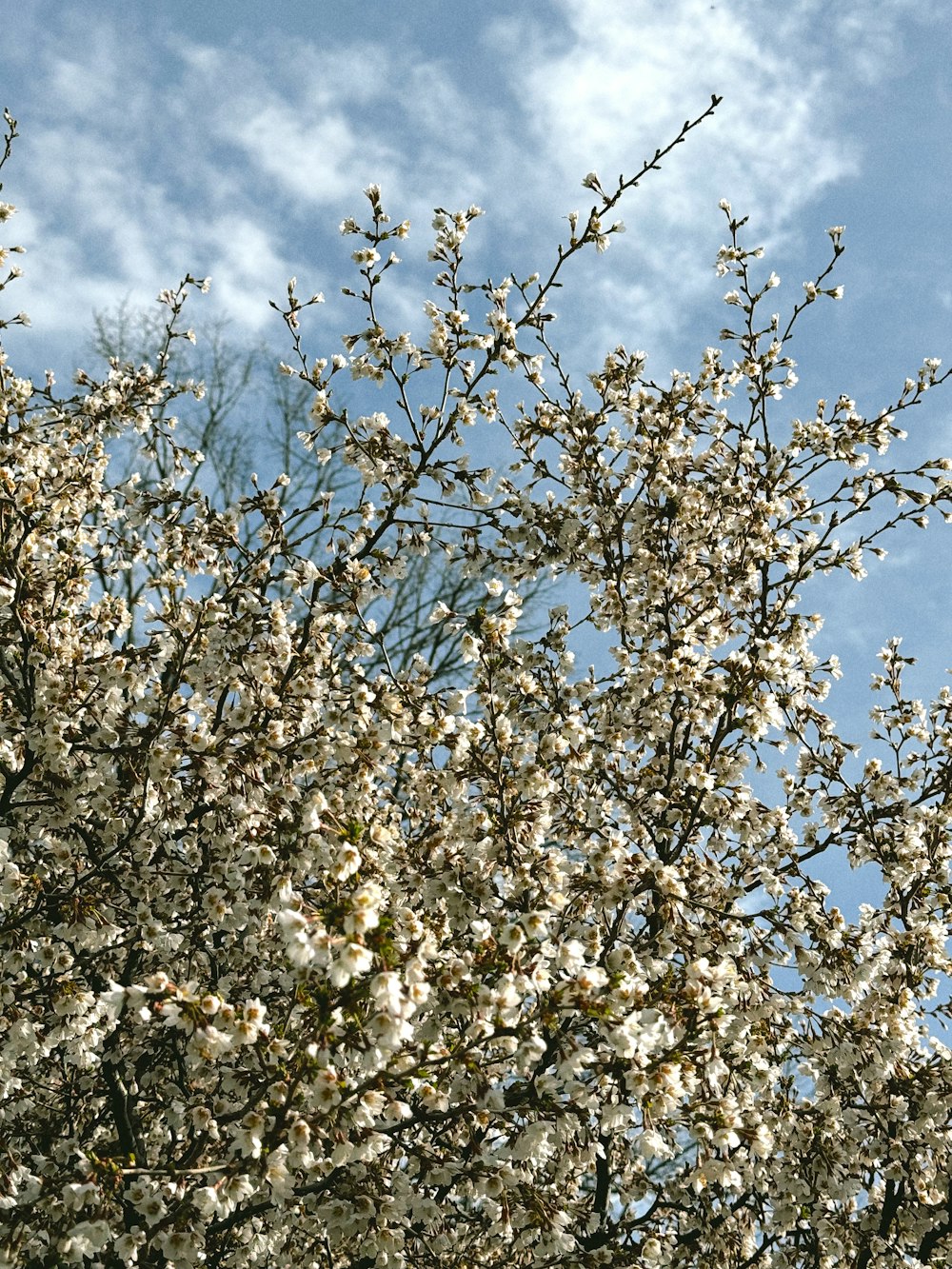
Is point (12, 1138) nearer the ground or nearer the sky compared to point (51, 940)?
nearer the ground

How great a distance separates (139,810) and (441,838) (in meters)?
1.43

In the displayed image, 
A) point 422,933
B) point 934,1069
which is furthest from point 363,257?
point 934,1069

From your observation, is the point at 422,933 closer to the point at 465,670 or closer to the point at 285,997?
the point at 285,997

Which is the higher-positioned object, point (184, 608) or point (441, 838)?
point (184, 608)

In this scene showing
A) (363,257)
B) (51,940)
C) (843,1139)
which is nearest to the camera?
(51,940)

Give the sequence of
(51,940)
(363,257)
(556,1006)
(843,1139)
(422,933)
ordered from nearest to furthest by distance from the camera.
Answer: (556,1006) → (422,933) → (51,940) → (843,1139) → (363,257)

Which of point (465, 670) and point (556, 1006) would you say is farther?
A: point (465, 670)

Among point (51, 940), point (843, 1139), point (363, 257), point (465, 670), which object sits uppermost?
point (465, 670)

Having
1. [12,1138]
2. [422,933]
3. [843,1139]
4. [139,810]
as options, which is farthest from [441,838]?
[12,1138]

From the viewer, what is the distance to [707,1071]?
4320 mm

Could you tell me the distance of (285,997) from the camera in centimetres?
529

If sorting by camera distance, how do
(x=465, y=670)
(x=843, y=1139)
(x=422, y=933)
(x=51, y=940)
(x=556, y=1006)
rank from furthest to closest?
(x=465, y=670) → (x=843, y=1139) → (x=51, y=940) → (x=422, y=933) → (x=556, y=1006)

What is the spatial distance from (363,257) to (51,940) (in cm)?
367

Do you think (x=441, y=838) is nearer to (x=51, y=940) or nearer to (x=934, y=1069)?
(x=51, y=940)
